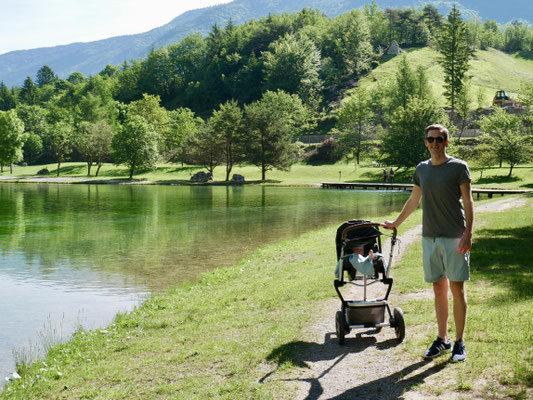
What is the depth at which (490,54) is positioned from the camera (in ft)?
579

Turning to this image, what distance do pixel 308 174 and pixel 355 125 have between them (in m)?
17.1

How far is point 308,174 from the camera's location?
85.9 metres

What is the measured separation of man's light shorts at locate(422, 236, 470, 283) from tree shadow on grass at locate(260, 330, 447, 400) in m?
1.32

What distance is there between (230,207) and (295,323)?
3421 cm

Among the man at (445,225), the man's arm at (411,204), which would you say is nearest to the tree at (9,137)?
the man's arm at (411,204)

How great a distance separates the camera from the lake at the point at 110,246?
45.3ft

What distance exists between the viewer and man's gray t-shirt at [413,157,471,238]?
6.86m

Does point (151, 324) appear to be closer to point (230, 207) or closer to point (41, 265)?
point (41, 265)

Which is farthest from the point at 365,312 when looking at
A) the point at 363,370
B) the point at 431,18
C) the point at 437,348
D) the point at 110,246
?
the point at 431,18

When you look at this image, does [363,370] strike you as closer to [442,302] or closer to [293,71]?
[442,302]

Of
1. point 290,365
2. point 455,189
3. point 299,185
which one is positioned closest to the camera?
point 455,189

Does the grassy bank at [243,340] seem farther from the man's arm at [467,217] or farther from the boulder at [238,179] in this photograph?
the boulder at [238,179]

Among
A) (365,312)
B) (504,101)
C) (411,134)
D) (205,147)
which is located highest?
(504,101)

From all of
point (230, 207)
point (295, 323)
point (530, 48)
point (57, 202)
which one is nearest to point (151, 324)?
point (295, 323)
